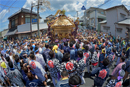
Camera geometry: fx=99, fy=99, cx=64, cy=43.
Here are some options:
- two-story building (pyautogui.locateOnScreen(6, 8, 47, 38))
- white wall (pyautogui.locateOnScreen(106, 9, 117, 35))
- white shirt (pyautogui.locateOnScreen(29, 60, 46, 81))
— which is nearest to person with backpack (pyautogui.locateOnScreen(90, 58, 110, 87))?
white shirt (pyautogui.locateOnScreen(29, 60, 46, 81))

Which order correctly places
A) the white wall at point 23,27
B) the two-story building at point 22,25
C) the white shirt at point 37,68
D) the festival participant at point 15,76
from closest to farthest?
the festival participant at point 15,76, the white shirt at point 37,68, the two-story building at point 22,25, the white wall at point 23,27

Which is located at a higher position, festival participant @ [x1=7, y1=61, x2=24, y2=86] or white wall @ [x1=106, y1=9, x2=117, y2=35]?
white wall @ [x1=106, y1=9, x2=117, y2=35]

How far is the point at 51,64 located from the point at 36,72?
1.78 ft

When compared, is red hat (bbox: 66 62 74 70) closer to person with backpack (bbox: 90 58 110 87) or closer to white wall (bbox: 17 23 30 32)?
person with backpack (bbox: 90 58 110 87)

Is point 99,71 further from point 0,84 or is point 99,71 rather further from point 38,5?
point 38,5

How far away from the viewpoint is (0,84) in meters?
3.83

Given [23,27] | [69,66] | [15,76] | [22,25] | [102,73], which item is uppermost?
[22,25]

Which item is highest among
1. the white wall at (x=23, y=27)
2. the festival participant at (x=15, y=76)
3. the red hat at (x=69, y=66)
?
the white wall at (x=23, y=27)

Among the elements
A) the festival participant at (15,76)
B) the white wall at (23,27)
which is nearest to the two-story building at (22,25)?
the white wall at (23,27)

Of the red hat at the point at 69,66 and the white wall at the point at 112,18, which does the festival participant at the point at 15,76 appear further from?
the white wall at the point at 112,18

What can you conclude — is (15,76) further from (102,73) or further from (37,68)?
(102,73)

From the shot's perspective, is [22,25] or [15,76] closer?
[15,76]

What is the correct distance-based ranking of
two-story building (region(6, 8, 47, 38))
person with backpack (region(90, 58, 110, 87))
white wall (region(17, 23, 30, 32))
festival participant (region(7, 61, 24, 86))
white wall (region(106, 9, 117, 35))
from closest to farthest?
person with backpack (region(90, 58, 110, 87)) < festival participant (region(7, 61, 24, 86)) < white wall (region(106, 9, 117, 35)) < two-story building (region(6, 8, 47, 38)) < white wall (region(17, 23, 30, 32))

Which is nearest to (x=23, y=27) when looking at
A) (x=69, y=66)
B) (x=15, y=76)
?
(x=15, y=76)
